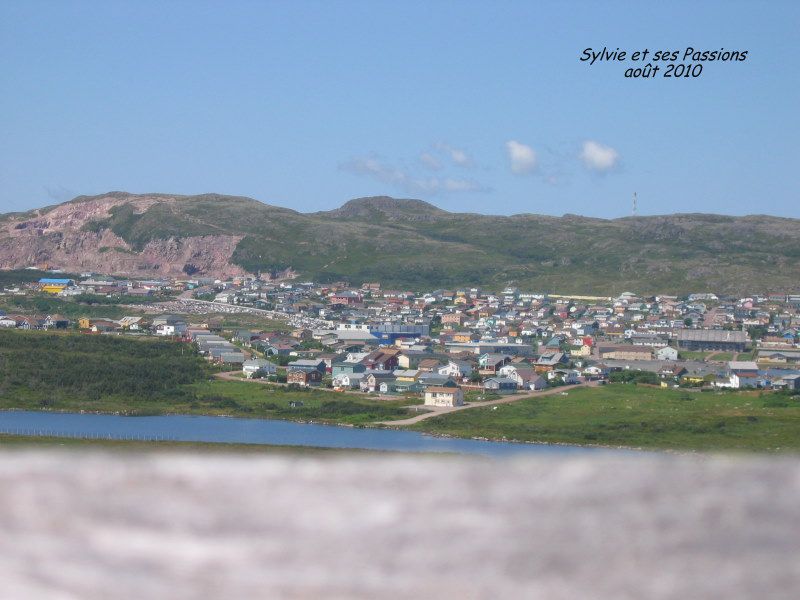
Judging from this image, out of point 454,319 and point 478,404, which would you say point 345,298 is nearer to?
point 454,319

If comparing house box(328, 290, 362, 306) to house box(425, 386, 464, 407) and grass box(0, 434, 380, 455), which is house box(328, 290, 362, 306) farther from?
grass box(0, 434, 380, 455)

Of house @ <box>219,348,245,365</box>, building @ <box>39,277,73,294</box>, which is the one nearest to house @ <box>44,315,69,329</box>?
house @ <box>219,348,245,365</box>

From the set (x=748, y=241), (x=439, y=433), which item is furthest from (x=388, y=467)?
(x=748, y=241)

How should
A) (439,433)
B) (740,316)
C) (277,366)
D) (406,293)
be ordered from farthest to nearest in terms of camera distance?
(406,293) → (740,316) → (277,366) → (439,433)

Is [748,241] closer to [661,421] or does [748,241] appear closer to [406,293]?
[406,293]

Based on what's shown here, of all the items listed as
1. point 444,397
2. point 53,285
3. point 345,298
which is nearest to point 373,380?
point 444,397

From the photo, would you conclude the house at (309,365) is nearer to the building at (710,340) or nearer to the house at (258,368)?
the house at (258,368)

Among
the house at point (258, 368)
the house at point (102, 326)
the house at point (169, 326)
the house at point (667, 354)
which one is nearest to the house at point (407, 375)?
the house at point (258, 368)
